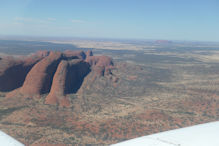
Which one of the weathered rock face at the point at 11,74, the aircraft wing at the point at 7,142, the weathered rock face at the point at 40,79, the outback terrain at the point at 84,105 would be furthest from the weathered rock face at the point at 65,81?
the aircraft wing at the point at 7,142

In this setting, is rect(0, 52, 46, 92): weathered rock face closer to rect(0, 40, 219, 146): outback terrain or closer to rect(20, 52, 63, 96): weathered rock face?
rect(0, 40, 219, 146): outback terrain

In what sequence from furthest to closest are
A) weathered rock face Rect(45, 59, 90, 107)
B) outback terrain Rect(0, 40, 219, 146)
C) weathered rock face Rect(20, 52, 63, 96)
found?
weathered rock face Rect(20, 52, 63, 96), weathered rock face Rect(45, 59, 90, 107), outback terrain Rect(0, 40, 219, 146)

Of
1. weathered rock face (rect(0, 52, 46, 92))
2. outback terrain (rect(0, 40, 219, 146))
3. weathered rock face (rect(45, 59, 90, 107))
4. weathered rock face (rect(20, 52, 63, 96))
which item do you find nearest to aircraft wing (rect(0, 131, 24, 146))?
outback terrain (rect(0, 40, 219, 146))

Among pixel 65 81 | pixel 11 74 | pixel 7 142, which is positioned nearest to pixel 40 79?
pixel 65 81

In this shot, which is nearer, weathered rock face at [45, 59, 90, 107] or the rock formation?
weathered rock face at [45, 59, 90, 107]

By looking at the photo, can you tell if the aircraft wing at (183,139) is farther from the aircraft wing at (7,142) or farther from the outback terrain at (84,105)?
the outback terrain at (84,105)

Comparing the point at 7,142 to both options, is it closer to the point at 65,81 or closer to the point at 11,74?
the point at 65,81

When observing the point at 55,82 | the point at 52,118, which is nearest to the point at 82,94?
the point at 55,82

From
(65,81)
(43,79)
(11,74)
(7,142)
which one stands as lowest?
(65,81)
